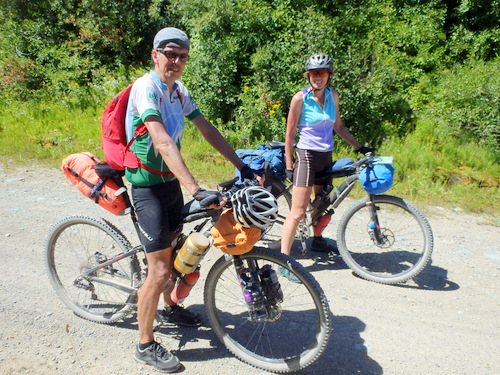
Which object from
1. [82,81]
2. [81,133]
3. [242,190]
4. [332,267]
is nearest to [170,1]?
[82,81]

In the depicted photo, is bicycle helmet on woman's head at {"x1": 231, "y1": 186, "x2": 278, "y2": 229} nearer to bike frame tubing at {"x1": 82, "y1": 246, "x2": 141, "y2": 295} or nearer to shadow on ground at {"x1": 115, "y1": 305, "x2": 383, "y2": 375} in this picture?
bike frame tubing at {"x1": 82, "y1": 246, "x2": 141, "y2": 295}

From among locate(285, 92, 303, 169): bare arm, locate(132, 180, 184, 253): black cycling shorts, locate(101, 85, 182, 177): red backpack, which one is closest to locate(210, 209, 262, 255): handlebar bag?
locate(132, 180, 184, 253): black cycling shorts

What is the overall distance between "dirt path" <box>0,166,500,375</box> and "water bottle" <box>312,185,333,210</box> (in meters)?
0.69

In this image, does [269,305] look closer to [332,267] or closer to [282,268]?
[282,268]

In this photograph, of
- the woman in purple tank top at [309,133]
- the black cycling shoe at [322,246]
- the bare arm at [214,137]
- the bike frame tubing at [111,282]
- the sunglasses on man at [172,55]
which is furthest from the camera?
the black cycling shoe at [322,246]

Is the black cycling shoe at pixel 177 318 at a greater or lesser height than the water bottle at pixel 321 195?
lesser

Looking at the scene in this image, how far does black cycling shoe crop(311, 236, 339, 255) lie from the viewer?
501 cm

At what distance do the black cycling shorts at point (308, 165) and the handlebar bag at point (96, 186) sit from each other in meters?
1.87

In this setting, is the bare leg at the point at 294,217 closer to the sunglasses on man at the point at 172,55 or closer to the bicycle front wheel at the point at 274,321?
the bicycle front wheel at the point at 274,321

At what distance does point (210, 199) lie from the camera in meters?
2.51

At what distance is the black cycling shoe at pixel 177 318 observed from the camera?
3.54 metres

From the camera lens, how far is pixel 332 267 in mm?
4742

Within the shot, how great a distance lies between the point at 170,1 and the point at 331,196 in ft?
34.2

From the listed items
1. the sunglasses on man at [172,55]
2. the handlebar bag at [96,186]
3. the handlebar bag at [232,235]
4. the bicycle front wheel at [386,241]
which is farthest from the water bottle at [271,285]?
the bicycle front wheel at [386,241]
